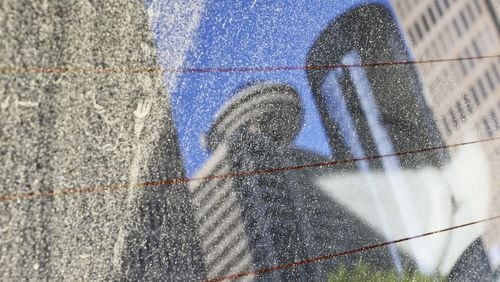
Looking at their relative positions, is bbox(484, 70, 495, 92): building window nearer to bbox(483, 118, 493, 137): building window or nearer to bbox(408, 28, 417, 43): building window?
bbox(483, 118, 493, 137): building window

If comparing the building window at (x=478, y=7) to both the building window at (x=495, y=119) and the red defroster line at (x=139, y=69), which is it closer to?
the building window at (x=495, y=119)

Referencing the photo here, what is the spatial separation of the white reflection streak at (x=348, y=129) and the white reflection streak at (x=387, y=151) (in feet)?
0.13

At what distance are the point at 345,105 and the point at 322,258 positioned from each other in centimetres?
27

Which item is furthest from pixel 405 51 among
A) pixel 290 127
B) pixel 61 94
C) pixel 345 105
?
pixel 61 94

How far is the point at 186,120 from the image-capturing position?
772 millimetres

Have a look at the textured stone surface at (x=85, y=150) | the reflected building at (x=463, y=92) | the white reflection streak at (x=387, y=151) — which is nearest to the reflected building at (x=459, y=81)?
the reflected building at (x=463, y=92)

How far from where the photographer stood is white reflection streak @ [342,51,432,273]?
100cm

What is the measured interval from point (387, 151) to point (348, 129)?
12 centimetres

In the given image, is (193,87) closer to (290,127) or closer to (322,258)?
(290,127)

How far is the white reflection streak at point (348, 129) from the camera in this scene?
0.96m

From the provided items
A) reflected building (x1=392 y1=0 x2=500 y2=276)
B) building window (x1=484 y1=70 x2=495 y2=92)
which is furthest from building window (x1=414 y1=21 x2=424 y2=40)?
building window (x1=484 y1=70 x2=495 y2=92)

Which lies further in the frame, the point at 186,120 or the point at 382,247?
the point at 382,247

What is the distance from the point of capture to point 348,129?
3.19 ft

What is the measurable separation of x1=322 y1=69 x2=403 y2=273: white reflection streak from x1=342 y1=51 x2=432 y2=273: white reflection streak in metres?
0.04
